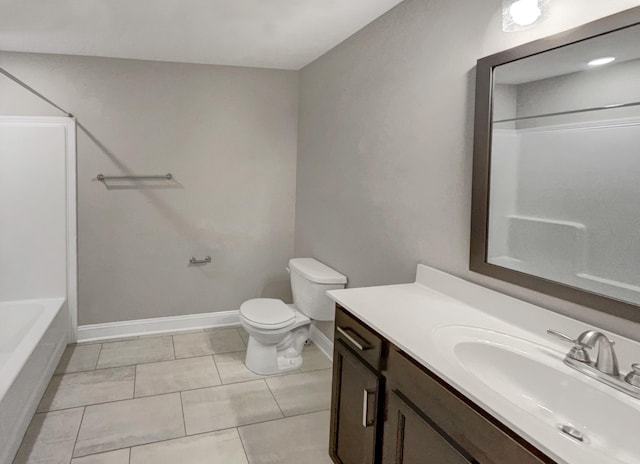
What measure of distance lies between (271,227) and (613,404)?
120 inches

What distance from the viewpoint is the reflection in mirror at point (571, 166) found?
4.15 feet

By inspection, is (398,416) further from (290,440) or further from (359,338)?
(290,440)

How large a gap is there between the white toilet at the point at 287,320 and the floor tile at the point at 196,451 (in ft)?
2.30

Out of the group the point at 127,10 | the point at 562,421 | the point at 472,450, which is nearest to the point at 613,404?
the point at 562,421

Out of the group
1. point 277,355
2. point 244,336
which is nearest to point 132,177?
point 244,336

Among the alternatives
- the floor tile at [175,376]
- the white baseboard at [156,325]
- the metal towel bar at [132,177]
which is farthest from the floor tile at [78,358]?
the metal towel bar at [132,177]

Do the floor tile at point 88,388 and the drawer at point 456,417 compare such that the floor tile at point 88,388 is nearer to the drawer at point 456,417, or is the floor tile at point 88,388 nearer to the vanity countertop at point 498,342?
the vanity countertop at point 498,342

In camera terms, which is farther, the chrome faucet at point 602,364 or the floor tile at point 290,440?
the floor tile at point 290,440

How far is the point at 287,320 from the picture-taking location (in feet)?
9.63

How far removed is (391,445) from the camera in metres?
1.53

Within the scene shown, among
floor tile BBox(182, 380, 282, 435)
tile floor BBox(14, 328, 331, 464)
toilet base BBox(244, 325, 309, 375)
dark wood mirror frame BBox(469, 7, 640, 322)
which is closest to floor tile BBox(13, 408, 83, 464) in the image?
tile floor BBox(14, 328, 331, 464)

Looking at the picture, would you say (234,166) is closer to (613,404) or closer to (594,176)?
(594,176)

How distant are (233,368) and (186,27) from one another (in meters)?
→ 2.20

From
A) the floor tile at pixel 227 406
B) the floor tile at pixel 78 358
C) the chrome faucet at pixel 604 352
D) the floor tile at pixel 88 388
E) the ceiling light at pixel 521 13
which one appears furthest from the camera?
the floor tile at pixel 78 358
